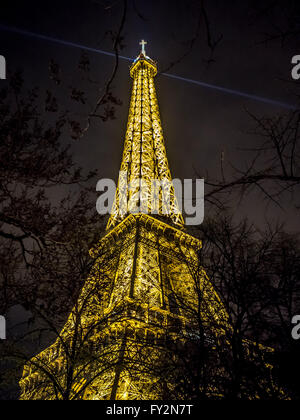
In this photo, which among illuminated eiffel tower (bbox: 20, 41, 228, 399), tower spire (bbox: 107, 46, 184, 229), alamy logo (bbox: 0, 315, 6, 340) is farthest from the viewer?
tower spire (bbox: 107, 46, 184, 229)

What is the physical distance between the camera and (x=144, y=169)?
23.7 meters

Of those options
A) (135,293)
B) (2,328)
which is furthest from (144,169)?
(2,328)

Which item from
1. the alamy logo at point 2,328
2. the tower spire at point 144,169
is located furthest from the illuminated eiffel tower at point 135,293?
the alamy logo at point 2,328

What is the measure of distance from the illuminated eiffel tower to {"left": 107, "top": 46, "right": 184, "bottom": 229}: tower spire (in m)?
0.08

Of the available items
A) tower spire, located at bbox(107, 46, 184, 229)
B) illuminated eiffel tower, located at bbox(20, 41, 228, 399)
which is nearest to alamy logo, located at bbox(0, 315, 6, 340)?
illuminated eiffel tower, located at bbox(20, 41, 228, 399)

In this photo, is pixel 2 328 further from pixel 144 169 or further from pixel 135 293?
pixel 144 169

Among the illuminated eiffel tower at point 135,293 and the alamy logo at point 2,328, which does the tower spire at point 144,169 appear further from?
the alamy logo at point 2,328

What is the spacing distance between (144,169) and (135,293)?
1239 cm

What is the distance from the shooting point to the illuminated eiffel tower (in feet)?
28.8

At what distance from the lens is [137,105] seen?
29.6 m

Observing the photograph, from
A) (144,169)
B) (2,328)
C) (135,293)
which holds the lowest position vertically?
(2,328)

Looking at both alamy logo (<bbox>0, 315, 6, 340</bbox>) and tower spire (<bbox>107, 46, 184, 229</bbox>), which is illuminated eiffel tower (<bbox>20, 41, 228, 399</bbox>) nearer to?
tower spire (<bbox>107, 46, 184, 229</bbox>)

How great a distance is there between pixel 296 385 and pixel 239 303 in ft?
6.41

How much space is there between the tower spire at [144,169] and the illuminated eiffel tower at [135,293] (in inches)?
3.3
